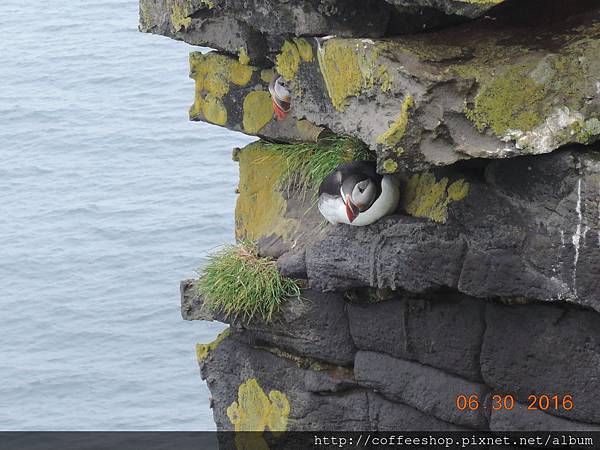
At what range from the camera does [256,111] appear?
7.79m

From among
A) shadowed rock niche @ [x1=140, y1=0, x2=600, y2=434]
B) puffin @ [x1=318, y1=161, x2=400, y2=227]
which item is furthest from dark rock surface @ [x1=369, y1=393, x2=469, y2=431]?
puffin @ [x1=318, y1=161, x2=400, y2=227]

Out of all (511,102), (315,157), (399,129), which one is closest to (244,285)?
(315,157)

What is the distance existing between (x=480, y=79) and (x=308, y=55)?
3.21 feet

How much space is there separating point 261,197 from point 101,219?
13.7m

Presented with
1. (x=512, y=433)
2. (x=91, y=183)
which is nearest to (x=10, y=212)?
(x=91, y=183)

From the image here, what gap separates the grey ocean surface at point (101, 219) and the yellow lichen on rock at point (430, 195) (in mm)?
10301

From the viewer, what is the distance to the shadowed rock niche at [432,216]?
18.5 ft

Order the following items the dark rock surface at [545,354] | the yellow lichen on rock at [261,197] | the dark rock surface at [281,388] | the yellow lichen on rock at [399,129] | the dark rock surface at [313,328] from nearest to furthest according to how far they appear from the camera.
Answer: the yellow lichen on rock at [399,129]
the dark rock surface at [545,354]
the dark rock surface at [313,328]
the dark rock surface at [281,388]
the yellow lichen on rock at [261,197]

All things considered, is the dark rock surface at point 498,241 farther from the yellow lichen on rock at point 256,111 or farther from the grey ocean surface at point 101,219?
the grey ocean surface at point 101,219

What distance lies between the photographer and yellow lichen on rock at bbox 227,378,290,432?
7668 mm

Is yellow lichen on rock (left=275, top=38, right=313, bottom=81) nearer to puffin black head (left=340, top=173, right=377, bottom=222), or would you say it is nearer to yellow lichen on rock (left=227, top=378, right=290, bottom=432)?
puffin black head (left=340, top=173, right=377, bottom=222)

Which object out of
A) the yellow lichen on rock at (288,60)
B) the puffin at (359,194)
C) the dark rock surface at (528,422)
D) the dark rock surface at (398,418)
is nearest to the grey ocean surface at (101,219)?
the dark rock surface at (398,418)

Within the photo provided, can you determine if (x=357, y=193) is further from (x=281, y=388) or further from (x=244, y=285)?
(x=281, y=388)

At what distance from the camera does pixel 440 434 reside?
6.76 meters
